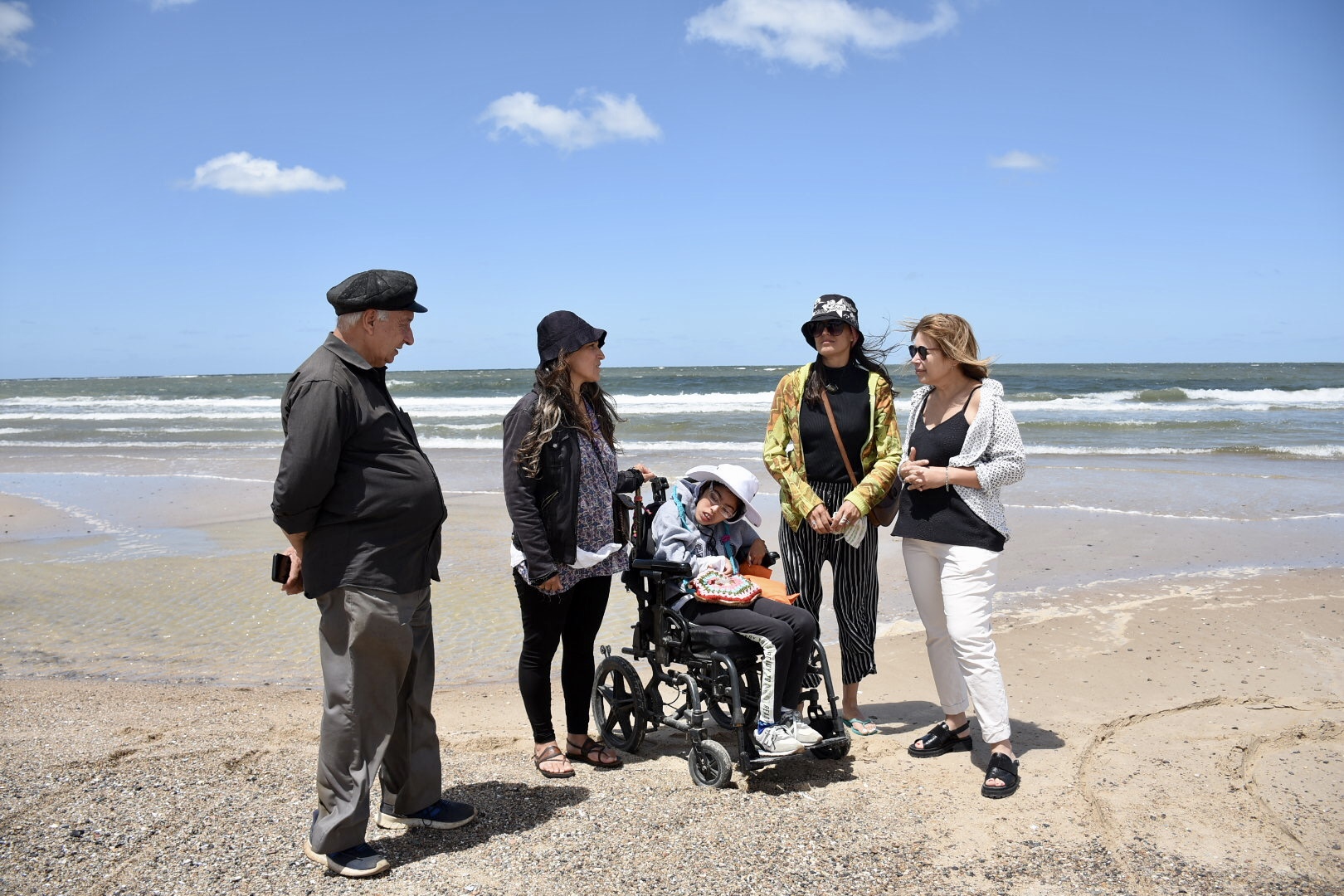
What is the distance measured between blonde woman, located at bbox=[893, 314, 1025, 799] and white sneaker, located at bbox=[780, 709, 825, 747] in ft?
2.14

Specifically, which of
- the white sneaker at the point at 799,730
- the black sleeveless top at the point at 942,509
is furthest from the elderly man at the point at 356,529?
the black sleeveless top at the point at 942,509

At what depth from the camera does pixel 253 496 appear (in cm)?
1195

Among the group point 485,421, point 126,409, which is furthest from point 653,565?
point 126,409

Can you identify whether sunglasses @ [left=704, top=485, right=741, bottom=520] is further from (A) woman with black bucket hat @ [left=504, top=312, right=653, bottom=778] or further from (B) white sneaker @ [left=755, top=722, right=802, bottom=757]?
(B) white sneaker @ [left=755, top=722, right=802, bottom=757]

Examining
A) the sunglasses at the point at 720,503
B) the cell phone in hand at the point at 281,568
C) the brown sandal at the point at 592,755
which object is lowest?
the brown sandal at the point at 592,755

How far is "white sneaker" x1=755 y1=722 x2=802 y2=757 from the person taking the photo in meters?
3.52

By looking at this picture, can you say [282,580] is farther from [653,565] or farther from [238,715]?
[238,715]

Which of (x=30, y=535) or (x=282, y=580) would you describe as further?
(x=30, y=535)

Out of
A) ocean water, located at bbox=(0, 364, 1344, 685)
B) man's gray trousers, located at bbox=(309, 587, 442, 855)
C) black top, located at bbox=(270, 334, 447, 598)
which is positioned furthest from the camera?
ocean water, located at bbox=(0, 364, 1344, 685)

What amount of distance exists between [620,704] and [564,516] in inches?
38.5

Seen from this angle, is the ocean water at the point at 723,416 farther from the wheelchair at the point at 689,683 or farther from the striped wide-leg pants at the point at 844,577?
the wheelchair at the point at 689,683

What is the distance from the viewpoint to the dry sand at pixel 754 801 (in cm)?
293

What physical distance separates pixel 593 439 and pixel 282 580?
1308 millimetres

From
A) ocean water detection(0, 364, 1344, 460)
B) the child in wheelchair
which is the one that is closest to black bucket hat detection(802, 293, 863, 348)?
the child in wheelchair
